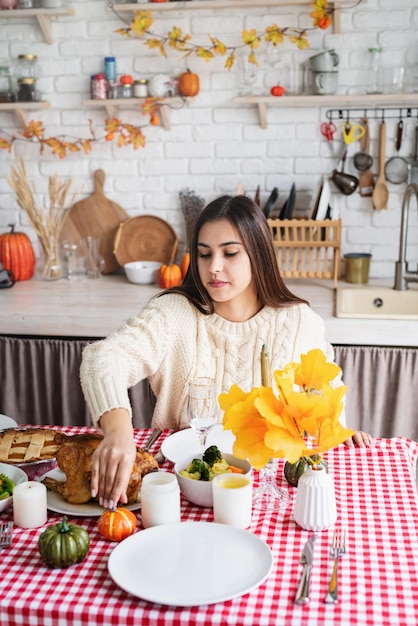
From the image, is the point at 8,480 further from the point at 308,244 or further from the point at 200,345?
the point at 308,244

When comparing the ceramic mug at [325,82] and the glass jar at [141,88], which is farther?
the glass jar at [141,88]

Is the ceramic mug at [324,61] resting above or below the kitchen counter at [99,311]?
above

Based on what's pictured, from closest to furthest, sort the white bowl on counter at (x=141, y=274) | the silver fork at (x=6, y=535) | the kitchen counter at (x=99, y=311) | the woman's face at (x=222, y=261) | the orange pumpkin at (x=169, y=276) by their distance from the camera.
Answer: the silver fork at (x=6, y=535), the woman's face at (x=222, y=261), the kitchen counter at (x=99, y=311), the orange pumpkin at (x=169, y=276), the white bowl on counter at (x=141, y=274)

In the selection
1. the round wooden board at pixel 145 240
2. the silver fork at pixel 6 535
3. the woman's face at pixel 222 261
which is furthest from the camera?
the round wooden board at pixel 145 240

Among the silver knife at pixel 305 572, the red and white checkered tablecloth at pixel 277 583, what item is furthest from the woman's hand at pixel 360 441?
the silver knife at pixel 305 572

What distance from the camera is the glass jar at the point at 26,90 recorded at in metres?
3.54

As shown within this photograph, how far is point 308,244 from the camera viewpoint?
131 inches

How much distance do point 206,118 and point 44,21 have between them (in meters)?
0.85

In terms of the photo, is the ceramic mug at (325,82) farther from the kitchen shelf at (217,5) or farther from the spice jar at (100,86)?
the spice jar at (100,86)

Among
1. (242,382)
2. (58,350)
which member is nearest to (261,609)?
(242,382)

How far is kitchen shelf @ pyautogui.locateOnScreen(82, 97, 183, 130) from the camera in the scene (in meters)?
3.44

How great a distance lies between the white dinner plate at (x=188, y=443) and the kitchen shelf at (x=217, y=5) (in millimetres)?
2116

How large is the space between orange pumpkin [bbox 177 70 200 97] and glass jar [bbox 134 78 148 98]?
16 centimetres

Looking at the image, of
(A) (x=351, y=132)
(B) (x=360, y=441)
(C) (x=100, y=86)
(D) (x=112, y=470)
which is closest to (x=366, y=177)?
(A) (x=351, y=132)
